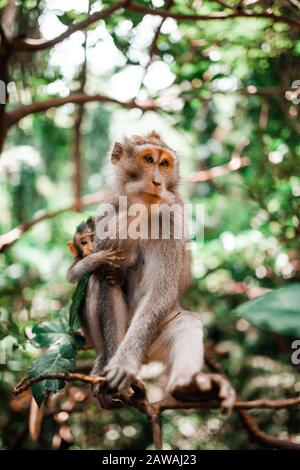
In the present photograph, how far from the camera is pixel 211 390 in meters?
2.26

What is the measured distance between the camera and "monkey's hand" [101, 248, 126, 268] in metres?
3.70

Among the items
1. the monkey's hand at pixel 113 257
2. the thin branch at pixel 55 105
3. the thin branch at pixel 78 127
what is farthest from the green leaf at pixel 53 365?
the thin branch at pixel 78 127

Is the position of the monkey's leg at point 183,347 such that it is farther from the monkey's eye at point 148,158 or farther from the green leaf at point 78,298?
the monkey's eye at point 148,158

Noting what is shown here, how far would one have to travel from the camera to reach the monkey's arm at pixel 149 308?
3.05 m

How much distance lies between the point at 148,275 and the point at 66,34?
2239mm

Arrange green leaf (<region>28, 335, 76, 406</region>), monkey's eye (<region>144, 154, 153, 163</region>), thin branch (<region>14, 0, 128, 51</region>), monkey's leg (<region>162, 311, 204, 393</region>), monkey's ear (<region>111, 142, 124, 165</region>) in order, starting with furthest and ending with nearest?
thin branch (<region>14, 0, 128, 51</region>), monkey's ear (<region>111, 142, 124, 165</region>), monkey's eye (<region>144, 154, 153, 163</region>), green leaf (<region>28, 335, 76, 406</region>), monkey's leg (<region>162, 311, 204, 393</region>)

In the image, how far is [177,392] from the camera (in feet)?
7.88

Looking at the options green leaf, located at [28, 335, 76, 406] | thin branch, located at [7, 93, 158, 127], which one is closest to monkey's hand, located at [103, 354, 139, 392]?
green leaf, located at [28, 335, 76, 406]

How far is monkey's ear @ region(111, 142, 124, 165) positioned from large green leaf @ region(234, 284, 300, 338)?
2703 millimetres

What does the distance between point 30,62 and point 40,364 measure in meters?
4.29

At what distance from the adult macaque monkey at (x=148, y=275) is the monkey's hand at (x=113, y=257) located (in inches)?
3.5

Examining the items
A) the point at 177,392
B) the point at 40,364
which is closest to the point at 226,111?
the point at 40,364

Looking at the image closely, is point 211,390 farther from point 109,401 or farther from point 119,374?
point 109,401

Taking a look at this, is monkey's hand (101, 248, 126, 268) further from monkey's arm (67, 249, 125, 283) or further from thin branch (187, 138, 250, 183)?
thin branch (187, 138, 250, 183)
